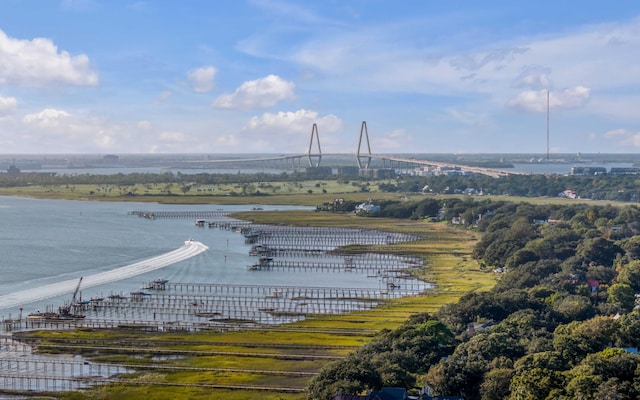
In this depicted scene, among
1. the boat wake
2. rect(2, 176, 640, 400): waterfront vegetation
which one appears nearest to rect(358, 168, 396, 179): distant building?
the boat wake

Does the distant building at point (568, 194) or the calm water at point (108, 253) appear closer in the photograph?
the calm water at point (108, 253)

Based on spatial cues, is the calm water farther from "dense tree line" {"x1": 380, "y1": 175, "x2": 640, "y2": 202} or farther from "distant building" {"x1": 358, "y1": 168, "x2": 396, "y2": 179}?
"distant building" {"x1": 358, "y1": 168, "x2": 396, "y2": 179}

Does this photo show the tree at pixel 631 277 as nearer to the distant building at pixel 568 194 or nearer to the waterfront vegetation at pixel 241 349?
the waterfront vegetation at pixel 241 349

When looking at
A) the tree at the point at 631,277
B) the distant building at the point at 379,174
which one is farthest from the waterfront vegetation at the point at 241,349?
the distant building at the point at 379,174

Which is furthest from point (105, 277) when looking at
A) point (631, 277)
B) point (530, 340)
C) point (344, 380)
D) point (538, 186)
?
point (538, 186)

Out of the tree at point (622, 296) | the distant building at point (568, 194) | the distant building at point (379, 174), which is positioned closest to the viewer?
the tree at point (622, 296)
